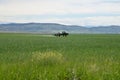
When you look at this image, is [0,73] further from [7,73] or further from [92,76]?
[92,76]

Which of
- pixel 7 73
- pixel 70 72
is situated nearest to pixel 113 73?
pixel 70 72

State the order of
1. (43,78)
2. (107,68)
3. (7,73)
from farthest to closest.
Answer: (107,68) → (7,73) → (43,78)

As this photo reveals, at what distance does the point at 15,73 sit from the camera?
11.1m

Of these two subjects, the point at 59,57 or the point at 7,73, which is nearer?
the point at 7,73

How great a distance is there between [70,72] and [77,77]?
0.38 meters

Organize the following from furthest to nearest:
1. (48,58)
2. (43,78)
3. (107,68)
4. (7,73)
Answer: (48,58)
(107,68)
(7,73)
(43,78)

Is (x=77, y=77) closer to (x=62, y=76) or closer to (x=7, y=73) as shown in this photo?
(x=62, y=76)

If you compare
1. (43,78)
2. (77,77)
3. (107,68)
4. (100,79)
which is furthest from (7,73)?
(107,68)

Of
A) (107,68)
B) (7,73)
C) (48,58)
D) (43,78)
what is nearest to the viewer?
(43,78)

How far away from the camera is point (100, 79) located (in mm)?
10750

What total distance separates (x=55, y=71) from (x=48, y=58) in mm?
3505

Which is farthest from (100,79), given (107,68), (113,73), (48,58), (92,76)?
(48,58)

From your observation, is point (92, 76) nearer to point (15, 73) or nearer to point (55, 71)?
point (55, 71)

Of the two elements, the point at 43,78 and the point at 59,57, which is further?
the point at 59,57
